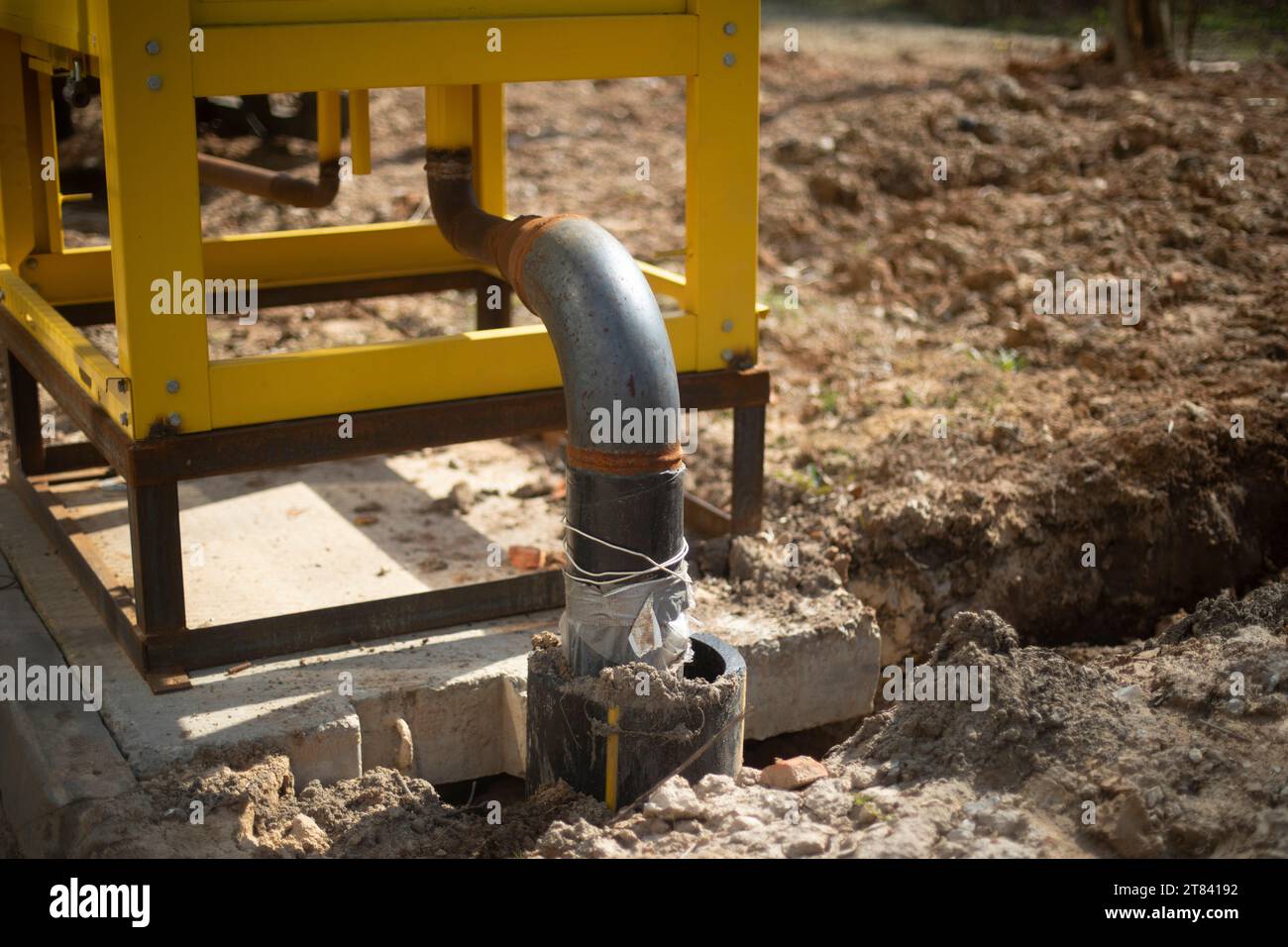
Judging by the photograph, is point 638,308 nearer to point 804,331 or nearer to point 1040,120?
point 804,331

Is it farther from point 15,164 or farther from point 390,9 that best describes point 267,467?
point 15,164

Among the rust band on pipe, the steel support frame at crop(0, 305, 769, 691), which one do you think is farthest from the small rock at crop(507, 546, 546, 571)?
the rust band on pipe

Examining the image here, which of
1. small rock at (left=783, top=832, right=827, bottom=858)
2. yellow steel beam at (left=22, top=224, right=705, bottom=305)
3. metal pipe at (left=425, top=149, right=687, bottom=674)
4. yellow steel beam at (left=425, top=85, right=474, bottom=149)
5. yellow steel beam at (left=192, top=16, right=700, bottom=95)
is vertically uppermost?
yellow steel beam at (left=192, top=16, right=700, bottom=95)

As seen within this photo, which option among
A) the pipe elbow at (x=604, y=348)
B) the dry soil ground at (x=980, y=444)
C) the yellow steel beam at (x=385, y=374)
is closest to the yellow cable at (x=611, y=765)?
the dry soil ground at (x=980, y=444)

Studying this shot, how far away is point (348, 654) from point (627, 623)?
125 cm

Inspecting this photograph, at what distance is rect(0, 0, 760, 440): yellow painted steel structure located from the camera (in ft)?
13.1

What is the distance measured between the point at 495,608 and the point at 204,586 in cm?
107

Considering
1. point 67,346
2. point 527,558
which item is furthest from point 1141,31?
point 67,346

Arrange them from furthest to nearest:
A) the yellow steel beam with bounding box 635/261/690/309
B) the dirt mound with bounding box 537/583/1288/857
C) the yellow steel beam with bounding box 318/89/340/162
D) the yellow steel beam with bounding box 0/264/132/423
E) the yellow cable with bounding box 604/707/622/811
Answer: the yellow steel beam with bounding box 318/89/340/162
the yellow steel beam with bounding box 635/261/690/309
the yellow steel beam with bounding box 0/264/132/423
the yellow cable with bounding box 604/707/622/811
the dirt mound with bounding box 537/583/1288/857

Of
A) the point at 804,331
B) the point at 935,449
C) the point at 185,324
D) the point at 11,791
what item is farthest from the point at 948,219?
the point at 11,791

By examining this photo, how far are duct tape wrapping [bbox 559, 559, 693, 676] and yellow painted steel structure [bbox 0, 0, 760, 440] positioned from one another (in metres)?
1.07

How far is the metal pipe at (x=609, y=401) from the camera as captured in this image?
12.5 feet

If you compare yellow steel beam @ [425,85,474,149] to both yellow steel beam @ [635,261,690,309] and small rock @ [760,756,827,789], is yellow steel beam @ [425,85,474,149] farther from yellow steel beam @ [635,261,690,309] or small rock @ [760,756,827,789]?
small rock @ [760,756,827,789]

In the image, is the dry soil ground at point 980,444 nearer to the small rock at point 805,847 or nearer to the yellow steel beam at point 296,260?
the small rock at point 805,847
